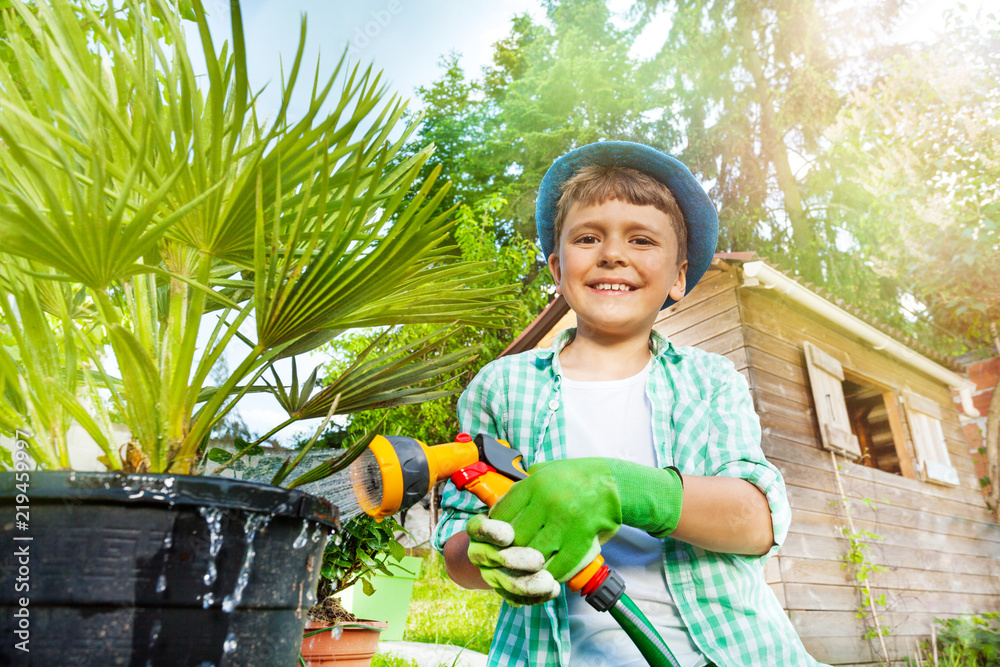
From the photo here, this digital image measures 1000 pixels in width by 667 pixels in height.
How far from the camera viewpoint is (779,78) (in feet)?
39.1

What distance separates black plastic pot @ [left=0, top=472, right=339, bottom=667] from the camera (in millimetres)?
655

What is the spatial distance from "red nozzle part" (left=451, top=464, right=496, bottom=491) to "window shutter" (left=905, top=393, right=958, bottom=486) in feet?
21.4

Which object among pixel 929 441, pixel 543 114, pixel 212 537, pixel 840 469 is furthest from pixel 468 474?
pixel 543 114

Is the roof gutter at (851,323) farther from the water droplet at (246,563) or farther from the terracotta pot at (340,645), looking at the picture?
the water droplet at (246,563)

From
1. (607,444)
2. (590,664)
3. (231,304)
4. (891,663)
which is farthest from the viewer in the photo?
(891,663)


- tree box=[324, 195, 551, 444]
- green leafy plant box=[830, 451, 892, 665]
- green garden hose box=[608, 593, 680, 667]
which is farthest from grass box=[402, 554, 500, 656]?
green garden hose box=[608, 593, 680, 667]

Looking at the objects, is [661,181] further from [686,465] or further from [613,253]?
[686,465]

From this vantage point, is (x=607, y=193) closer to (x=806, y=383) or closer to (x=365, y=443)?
(x=365, y=443)

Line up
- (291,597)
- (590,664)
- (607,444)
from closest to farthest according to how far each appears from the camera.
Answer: (291,597) → (590,664) → (607,444)

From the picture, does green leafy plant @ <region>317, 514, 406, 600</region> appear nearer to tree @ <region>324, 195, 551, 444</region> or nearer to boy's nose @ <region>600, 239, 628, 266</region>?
boy's nose @ <region>600, 239, 628, 266</region>

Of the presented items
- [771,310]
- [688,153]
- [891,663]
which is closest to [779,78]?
[688,153]

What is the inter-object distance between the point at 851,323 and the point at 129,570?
5895mm

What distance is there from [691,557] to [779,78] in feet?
42.6

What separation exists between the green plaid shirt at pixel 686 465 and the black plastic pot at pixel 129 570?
0.60 metres
